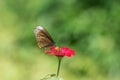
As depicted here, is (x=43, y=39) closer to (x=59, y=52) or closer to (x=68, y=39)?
(x=59, y=52)

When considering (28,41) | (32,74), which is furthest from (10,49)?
(32,74)

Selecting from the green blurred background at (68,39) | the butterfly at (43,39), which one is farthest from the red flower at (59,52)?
the green blurred background at (68,39)

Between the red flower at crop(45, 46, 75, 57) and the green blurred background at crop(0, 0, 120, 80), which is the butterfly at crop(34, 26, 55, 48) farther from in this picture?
the green blurred background at crop(0, 0, 120, 80)

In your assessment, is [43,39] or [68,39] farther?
[68,39]

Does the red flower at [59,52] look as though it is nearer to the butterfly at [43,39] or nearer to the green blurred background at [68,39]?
the butterfly at [43,39]

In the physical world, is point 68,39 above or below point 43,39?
above

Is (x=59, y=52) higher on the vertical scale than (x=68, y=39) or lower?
lower

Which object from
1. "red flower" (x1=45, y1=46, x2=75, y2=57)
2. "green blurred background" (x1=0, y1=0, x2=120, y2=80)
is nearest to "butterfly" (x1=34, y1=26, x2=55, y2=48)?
"red flower" (x1=45, y1=46, x2=75, y2=57)

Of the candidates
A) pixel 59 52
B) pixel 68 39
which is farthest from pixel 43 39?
pixel 68 39

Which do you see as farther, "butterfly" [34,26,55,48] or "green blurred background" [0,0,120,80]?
"green blurred background" [0,0,120,80]
